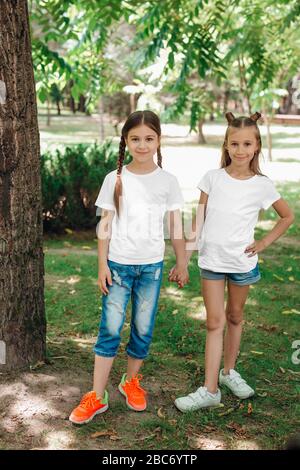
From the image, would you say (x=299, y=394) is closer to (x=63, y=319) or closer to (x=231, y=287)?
(x=231, y=287)

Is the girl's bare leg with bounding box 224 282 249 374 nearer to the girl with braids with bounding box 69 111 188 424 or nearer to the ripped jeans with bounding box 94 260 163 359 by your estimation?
the girl with braids with bounding box 69 111 188 424

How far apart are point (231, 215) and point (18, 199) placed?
122 cm

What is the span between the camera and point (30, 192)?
334 centimetres

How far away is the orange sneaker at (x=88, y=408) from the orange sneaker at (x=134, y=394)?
0.52 ft

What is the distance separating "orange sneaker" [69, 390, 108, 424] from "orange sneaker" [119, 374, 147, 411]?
158 millimetres

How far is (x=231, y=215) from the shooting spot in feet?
10.3

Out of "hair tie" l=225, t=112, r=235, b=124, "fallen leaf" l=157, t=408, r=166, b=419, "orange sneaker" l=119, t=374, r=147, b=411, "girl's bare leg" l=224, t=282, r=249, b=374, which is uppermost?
"hair tie" l=225, t=112, r=235, b=124

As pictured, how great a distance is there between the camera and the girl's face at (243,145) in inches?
122

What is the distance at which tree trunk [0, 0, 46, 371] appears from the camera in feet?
10.4

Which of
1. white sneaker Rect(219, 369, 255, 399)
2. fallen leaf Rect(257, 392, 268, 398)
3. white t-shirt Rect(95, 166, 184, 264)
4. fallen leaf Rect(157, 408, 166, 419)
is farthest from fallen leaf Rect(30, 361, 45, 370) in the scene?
fallen leaf Rect(257, 392, 268, 398)

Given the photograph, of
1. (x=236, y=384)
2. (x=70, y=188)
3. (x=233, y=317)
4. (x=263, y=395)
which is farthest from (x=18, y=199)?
(x=70, y=188)
